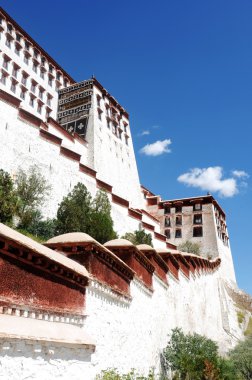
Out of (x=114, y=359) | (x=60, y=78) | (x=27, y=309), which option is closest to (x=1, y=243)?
(x=27, y=309)

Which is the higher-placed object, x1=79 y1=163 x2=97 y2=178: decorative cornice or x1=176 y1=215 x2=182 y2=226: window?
x1=176 y1=215 x2=182 y2=226: window

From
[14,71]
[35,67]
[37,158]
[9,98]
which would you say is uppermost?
[35,67]

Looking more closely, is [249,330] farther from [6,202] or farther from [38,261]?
[38,261]

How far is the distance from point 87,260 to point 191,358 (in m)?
6.19

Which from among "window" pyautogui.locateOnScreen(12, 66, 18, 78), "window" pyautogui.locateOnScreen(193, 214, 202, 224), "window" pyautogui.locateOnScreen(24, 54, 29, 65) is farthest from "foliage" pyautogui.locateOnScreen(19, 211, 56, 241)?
"window" pyautogui.locateOnScreen(193, 214, 202, 224)

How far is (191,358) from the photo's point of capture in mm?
10680

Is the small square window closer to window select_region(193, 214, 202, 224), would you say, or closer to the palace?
the palace

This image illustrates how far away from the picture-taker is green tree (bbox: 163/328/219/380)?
33.8ft

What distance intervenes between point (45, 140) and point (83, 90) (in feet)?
53.9

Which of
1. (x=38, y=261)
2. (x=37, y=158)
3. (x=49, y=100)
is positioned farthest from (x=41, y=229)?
(x=49, y=100)

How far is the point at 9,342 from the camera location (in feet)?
12.5

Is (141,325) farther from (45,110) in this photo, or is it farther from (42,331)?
(45,110)

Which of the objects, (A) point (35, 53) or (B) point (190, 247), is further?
(B) point (190, 247)

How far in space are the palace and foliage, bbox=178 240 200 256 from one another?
198 centimetres
